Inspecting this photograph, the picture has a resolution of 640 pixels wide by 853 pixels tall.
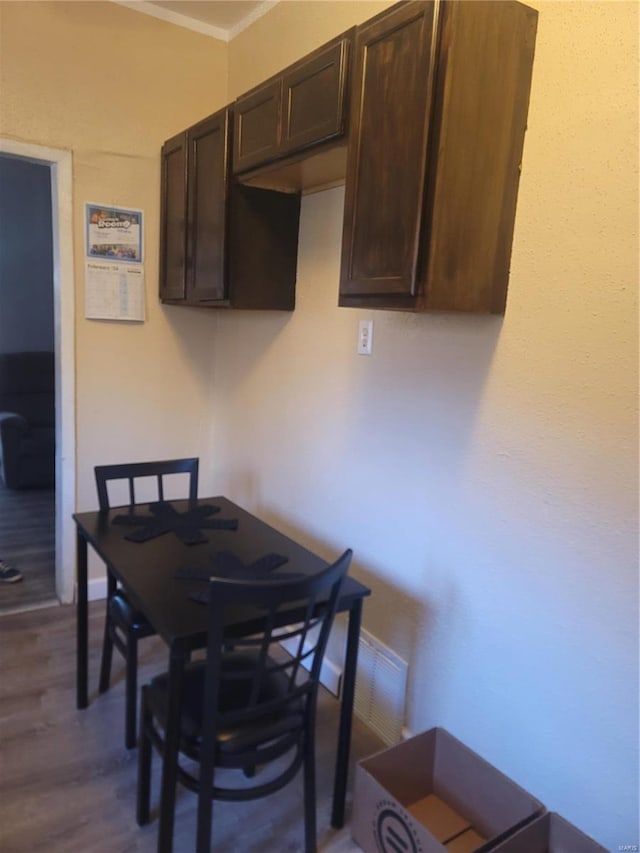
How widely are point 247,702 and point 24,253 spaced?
15.9 ft

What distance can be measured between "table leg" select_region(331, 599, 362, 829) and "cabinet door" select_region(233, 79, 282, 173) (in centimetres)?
154

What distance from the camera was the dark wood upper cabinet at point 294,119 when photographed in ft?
5.63

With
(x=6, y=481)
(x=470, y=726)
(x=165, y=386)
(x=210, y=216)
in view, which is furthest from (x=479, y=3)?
(x=6, y=481)

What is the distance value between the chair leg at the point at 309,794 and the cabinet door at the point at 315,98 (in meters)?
1.72

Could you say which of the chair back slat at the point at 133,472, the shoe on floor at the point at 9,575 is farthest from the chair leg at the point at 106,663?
the shoe on floor at the point at 9,575

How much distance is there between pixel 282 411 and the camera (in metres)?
2.62

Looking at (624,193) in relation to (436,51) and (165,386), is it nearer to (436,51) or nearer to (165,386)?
(436,51)

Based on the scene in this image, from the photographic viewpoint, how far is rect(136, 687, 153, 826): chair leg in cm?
157

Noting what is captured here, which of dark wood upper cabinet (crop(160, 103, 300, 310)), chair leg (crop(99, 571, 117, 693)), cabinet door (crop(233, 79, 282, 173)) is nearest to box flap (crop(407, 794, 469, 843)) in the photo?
chair leg (crop(99, 571, 117, 693))

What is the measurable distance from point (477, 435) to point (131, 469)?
1.29 metres

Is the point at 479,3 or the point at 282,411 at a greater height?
the point at 479,3

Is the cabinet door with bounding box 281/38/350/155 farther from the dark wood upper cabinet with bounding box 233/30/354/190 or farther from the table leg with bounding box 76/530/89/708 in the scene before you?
the table leg with bounding box 76/530/89/708

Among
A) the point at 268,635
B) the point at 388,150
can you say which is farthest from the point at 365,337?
the point at 268,635

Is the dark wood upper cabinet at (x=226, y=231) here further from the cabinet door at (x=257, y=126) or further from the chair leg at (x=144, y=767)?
the chair leg at (x=144, y=767)
